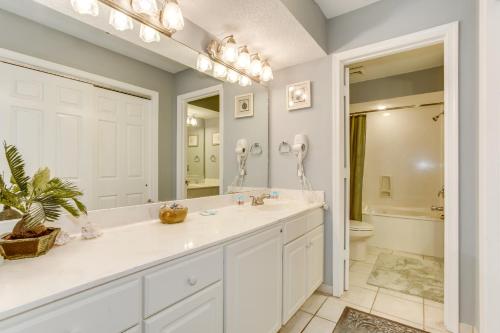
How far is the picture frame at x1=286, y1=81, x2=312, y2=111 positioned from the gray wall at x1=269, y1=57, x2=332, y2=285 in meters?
0.04

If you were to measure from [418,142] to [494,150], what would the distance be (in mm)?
2789

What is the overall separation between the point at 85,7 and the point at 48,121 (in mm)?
559

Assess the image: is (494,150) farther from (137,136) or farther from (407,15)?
(137,136)

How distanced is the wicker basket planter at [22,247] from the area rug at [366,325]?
178 centimetres

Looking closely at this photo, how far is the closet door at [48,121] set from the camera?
3.13 feet

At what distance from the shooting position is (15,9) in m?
0.98

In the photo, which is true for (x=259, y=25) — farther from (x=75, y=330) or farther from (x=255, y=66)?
(x=75, y=330)

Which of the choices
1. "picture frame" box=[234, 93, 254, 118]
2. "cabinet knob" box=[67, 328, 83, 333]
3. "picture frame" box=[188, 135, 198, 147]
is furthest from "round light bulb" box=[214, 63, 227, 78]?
"cabinet knob" box=[67, 328, 83, 333]

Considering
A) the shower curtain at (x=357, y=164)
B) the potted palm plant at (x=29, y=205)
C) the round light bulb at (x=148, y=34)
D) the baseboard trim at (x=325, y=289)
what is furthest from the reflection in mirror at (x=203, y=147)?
the shower curtain at (x=357, y=164)

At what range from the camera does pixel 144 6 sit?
4.14ft

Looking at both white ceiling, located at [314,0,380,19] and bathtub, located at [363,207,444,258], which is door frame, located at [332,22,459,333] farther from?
bathtub, located at [363,207,444,258]

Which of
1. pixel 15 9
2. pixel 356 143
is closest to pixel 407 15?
pixel 356 143

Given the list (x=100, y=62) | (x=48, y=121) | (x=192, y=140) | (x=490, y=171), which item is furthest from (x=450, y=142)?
(x=48, y=121)

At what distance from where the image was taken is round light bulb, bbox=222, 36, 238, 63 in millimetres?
Result: 1820
